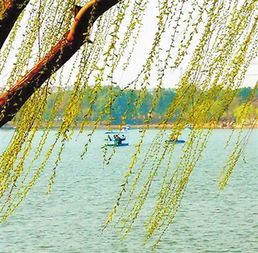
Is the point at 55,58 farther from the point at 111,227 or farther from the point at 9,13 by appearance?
the point at 111,227

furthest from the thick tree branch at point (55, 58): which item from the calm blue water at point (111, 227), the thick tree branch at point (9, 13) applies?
the calm blue water at point (111, 227)

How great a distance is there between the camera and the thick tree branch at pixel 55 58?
2.20 metres

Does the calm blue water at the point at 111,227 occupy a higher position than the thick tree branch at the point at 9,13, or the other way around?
the calm blue water at the point at 111,227

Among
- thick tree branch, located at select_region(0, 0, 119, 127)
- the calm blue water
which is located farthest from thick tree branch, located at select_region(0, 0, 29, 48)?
the calm blue water

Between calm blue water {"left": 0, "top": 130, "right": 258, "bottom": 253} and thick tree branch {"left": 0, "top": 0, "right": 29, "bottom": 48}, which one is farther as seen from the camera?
calm blue water {"left": 0, "top": 130, "right": 258, "bottom": 253}

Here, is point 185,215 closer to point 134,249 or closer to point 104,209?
point 104,209

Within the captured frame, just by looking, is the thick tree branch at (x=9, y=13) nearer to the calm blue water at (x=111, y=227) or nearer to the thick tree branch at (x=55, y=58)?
the thick tree branch at (x=55, y=58)

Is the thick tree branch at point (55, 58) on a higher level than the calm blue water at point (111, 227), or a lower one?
lower

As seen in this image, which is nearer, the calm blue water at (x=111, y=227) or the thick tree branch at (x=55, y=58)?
the thick tree branch at (x=55, y=58)

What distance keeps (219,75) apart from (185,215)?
18335mm

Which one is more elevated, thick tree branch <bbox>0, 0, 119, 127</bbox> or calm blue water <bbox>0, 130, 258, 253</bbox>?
calm blue water <bbox>0, 130, 258, 253</bbox>

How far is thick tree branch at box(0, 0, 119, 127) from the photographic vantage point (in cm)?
220

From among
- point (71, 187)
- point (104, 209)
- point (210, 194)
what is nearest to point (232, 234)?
point (104, 209)

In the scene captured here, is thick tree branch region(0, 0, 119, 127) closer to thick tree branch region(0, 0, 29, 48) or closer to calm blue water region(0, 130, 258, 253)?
thick tree branch region(0, 0, 29, 48)
